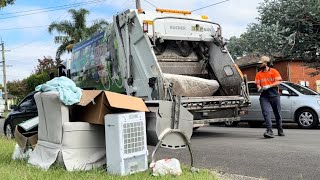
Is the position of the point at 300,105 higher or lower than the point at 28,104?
lower

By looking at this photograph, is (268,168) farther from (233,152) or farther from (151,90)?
(151,90)

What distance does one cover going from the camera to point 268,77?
1047 centimetres

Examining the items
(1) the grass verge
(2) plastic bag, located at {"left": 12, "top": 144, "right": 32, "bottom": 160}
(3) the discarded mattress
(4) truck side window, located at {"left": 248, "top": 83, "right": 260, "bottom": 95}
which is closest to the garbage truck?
(3) the discarded mattress

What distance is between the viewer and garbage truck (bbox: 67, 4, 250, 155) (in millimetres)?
9859

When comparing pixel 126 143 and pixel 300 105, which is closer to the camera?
pixel 126 143

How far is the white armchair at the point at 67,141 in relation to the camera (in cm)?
594

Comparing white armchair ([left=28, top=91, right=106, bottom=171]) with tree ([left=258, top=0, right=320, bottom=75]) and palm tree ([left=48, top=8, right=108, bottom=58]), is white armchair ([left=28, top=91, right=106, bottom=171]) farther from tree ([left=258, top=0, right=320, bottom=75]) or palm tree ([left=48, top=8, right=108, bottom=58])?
palm tree ([left=48, top=8, right=108, bottom=58])

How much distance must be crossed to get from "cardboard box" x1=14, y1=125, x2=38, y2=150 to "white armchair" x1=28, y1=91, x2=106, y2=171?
Result: 2.10ft

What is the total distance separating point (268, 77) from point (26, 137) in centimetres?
589

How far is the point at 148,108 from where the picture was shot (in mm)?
6086

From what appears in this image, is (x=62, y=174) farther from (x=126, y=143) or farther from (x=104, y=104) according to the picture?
(x=104, y=104)

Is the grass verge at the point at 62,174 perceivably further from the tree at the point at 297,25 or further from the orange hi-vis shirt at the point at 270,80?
Result: the tree at the point at 297,25

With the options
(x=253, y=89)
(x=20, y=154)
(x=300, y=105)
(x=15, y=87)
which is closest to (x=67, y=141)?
(x=20, y=154)

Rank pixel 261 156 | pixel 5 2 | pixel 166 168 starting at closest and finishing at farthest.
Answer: pixel 166 168 → pixel 261 156 → pixel 5 2
